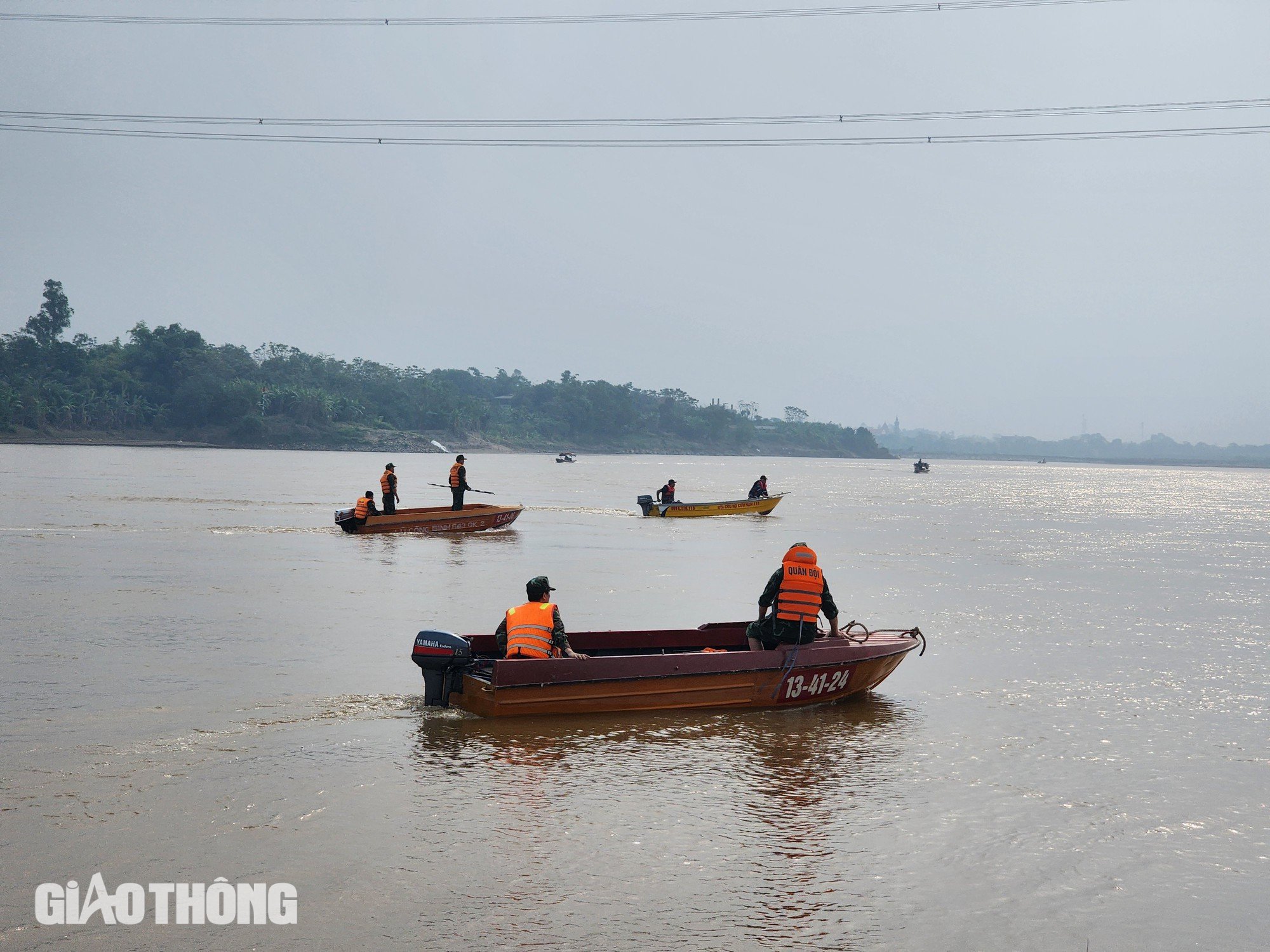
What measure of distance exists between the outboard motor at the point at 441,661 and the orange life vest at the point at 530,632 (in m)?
0.46

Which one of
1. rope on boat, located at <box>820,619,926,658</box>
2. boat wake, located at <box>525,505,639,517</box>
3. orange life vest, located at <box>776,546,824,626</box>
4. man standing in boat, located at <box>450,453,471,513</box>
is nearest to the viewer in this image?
orange life vest, located at <box>776,546,824,626</box>

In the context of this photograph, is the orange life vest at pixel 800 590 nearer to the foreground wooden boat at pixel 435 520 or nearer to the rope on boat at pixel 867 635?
the rope on boat at pixel 867 635

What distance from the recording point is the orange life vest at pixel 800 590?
11453mm

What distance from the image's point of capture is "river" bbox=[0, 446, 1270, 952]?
633 centimetres

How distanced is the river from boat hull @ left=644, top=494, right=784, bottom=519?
65.5ft

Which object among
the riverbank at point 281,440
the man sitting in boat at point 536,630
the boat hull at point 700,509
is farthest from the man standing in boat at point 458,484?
the riverbank at point 281,440

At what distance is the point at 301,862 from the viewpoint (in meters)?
6.86

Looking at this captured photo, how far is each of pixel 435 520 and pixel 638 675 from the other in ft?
71.7

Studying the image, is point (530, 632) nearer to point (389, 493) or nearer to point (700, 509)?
point (389, 493)

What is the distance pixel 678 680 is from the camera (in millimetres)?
11016

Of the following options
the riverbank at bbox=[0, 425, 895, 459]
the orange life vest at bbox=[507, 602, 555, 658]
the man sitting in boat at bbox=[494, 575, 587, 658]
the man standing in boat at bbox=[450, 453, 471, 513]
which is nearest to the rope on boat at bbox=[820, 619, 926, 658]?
the man sitting in boat at bbox=[494, 575, 587, 658]

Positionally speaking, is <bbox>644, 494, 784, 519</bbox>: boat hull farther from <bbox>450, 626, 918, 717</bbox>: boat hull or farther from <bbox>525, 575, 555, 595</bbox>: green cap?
<bbox>525, 575, 555, 595</bbox>: green cap

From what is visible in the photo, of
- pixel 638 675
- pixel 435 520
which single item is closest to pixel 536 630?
pixel 638 675

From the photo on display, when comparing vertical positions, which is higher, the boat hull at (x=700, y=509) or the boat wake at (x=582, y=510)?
the boat hull at (x=700, y=509)
